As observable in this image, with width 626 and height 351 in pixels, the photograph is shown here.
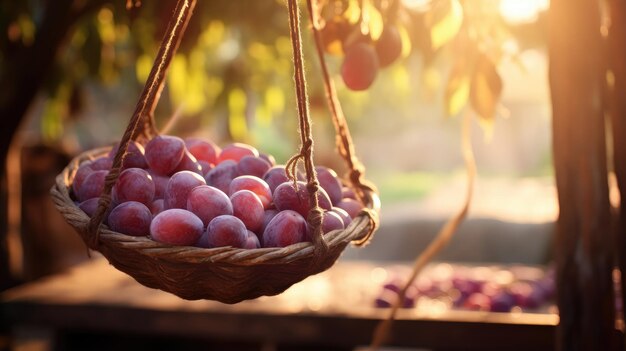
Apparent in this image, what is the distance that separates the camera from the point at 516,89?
24062mm

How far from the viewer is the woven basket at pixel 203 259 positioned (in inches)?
36.2

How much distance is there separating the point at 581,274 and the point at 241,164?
716mm

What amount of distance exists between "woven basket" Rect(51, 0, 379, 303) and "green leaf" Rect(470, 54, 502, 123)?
1.97 feet

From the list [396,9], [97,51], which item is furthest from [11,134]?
[396,9]

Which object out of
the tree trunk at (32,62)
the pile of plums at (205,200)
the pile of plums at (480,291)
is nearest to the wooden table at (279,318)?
the pile of plums at (480,291)

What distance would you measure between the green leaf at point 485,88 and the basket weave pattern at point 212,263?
0.60m

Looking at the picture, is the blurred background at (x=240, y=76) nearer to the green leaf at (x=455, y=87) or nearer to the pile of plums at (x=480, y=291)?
the green leaf at (x=455, y=87)

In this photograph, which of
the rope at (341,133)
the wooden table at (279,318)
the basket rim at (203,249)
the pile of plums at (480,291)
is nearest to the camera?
the basket rim at (203,249)

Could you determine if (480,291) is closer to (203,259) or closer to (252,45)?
(252,45)

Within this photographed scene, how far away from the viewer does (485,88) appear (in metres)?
1.52

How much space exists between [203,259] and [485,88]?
84 centimetres

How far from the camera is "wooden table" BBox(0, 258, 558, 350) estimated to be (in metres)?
2.30

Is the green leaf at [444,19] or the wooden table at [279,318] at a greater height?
the green leaf at [444,19]

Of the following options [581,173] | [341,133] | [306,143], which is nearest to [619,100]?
[581,173]
